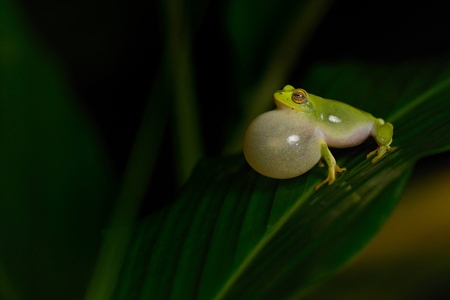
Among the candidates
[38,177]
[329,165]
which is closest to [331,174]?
[329,165]

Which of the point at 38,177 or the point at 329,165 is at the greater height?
the point at 329,165

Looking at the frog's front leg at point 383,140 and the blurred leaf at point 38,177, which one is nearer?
the frog's front leg at point 383,140

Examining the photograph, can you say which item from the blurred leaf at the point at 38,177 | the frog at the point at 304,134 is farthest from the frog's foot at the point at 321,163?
the blurred leaf at the point at 38,177

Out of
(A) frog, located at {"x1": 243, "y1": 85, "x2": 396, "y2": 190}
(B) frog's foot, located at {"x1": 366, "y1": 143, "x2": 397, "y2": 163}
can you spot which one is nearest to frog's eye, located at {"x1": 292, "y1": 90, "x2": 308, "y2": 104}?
(A) frog, located at {"x1": 243, "y1": 85, "x2": 396, "y2": 190}

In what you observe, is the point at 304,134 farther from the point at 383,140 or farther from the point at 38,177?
the point at 38,177

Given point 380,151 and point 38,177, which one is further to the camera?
point 38,177

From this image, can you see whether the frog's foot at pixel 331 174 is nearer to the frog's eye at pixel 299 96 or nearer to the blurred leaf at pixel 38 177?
the frog's eye at pixel 299 96
